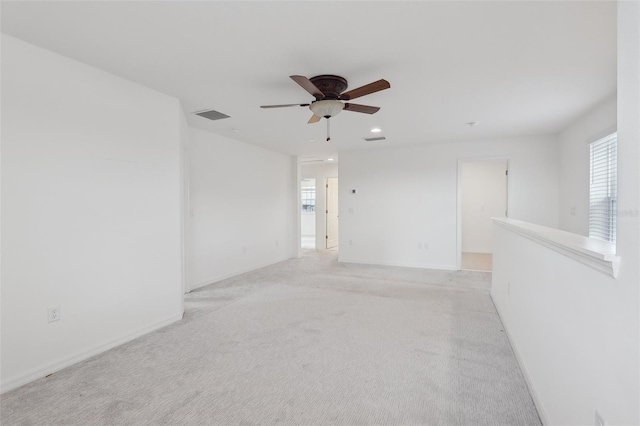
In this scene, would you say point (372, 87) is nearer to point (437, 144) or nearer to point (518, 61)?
point (518, 61)

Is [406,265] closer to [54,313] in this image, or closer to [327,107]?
[327,107]

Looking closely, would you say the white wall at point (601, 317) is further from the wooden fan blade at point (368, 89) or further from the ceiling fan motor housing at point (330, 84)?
the ceiling fan motor housing at point (330, 84)

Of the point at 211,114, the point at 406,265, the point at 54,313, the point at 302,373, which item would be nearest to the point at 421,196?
the point at 406,265

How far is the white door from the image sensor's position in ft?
27.9

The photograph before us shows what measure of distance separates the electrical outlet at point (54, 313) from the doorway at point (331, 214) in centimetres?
651

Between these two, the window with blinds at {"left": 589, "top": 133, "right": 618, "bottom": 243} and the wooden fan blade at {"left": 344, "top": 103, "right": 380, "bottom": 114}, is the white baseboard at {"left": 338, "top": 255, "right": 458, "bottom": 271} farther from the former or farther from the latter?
Result: the wooden fan blade at {"left": 344, "top": 103, "right": 380, "bottom": 114}

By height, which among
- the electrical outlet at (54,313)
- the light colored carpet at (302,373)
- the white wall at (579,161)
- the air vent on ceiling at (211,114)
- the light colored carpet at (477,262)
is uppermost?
the air vent on ceiling at (211,114)

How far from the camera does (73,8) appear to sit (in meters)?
1.79

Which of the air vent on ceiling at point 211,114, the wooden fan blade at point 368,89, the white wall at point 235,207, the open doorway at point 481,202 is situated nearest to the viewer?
the wooden fan blade at point 368,89

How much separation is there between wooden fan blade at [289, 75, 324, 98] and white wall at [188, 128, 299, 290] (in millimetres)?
2656

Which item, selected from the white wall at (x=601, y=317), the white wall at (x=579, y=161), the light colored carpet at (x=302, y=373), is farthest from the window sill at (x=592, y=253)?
the white wall at (x=579, y=161)

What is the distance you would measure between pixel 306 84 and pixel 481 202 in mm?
6570

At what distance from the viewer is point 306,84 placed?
91.7 inches

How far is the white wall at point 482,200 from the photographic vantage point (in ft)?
23.6
